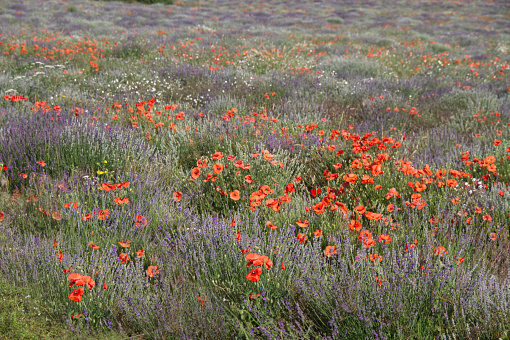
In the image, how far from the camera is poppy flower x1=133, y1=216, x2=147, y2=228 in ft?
7.06

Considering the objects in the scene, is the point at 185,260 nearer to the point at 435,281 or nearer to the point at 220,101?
the point at 435,281

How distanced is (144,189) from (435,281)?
6.66 ft

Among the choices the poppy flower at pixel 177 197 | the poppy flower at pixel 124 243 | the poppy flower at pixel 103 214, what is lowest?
the poppy flower at pixel 124 243

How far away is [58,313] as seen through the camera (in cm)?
160

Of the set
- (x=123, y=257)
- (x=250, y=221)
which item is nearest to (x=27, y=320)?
(x=123, y=257)

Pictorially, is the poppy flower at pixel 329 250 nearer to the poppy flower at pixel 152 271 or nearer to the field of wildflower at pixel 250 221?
the field of wildflower at pixel 250 221

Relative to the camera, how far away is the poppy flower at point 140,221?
2.15 metres

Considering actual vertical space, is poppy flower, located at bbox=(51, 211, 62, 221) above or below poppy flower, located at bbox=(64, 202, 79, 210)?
→ below

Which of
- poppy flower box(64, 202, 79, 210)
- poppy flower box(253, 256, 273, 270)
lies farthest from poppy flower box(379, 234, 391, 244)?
poppy flower box(64, 202, 79, 210)

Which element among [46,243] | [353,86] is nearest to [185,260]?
[46,243]

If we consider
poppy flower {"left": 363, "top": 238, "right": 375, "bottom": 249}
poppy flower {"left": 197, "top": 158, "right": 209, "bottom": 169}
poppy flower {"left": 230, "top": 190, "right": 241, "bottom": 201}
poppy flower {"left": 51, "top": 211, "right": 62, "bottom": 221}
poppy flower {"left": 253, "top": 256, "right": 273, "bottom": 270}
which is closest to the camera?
poppy flower {"left": 253, "top": 256, "right": 273, "bottom": 270}

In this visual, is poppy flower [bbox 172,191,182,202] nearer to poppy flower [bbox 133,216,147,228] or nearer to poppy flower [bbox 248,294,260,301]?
poppy flower [bbox 133,216,147,228]

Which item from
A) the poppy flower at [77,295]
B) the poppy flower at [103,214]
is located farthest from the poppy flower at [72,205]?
the poppy flower at [77,295]

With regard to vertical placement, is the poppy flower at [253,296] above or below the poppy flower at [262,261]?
below
